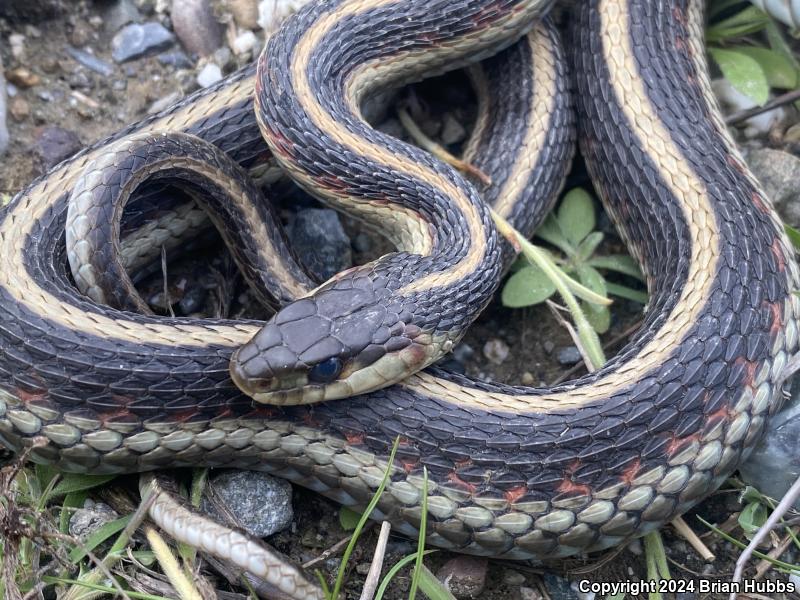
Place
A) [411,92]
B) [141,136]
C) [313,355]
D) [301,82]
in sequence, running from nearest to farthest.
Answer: [313,355] → [141,136] → [301,82] → [411,92]

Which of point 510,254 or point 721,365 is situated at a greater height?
point 510,254

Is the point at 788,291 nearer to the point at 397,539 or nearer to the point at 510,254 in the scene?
the point at 510,254

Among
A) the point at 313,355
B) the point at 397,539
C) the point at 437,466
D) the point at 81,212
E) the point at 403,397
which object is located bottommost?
the point at 397,539

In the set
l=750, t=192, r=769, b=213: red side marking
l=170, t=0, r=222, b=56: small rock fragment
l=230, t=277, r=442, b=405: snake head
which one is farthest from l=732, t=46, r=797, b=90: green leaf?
l=170, t=0, r=222, b=56: small rock fragment

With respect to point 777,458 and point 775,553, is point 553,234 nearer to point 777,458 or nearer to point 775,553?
point 777,458

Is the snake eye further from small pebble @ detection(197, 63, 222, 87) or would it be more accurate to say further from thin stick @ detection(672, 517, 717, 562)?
small pebble @ detection(197, 63, 222, 87)

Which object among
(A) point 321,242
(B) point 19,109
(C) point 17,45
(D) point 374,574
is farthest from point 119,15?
(D) point 374,574

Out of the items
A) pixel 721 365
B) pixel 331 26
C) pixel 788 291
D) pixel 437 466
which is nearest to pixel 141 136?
pixel 331 26

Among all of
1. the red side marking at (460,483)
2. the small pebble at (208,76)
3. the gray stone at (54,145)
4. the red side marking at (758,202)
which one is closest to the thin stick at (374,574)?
the red side marking at (460,483)
